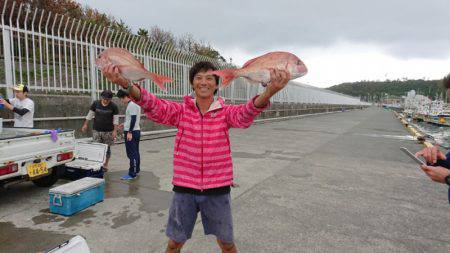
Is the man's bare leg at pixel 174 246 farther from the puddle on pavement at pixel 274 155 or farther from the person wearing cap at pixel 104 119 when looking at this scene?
the puddle on pavement at pixel 274 155

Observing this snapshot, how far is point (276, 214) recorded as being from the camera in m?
4.11

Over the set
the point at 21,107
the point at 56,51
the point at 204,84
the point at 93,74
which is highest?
the point at 56,51

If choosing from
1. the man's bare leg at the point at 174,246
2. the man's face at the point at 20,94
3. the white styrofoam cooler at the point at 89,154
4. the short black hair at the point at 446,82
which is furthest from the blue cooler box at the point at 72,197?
the short black hair at the point at 446,82

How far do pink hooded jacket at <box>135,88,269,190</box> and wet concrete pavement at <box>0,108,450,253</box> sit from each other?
118cm

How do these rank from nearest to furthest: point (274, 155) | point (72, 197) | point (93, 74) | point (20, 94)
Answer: point (72, 197)
point (20, 94)
point (274, 155)
point (93, 74)

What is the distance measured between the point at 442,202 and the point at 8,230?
5.98 metres

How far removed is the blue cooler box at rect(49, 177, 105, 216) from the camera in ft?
12.4

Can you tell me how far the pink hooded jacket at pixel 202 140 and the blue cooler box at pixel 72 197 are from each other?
7.12ft

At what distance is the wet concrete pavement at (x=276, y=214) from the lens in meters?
3.26

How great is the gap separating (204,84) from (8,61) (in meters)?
6.98

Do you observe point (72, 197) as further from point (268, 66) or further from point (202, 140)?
point (268, 66)

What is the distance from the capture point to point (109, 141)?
6160 millimetres

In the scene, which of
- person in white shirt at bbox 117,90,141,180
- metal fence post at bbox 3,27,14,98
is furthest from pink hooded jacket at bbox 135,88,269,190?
metal fence post at bbox 3,27,14,98

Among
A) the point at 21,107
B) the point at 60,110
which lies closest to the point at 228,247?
the point at 21,107
